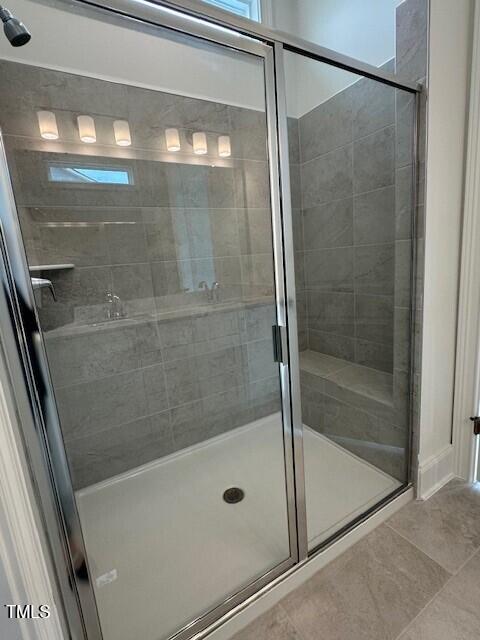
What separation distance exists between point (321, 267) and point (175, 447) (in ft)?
4.76

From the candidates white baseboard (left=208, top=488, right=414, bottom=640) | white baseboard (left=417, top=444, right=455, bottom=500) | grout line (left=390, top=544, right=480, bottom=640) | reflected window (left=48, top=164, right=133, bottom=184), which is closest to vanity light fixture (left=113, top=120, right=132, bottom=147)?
reflected window (left=48, top=164, right=133, bottom=184)

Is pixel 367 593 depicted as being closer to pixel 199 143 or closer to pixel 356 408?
pixel 356 408

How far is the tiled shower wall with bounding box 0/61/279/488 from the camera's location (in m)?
1.45

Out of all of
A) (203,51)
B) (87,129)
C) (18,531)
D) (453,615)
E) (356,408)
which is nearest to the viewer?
(18,531)

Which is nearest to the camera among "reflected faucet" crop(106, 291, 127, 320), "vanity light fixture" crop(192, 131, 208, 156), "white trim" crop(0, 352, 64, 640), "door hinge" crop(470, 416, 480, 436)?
"white trim" crop(0, 352, 64, 640)

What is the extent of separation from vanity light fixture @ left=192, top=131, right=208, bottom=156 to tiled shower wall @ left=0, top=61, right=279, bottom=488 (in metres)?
0.03

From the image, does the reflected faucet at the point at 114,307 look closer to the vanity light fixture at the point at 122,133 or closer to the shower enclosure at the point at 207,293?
the shower enclosure at the point at 207,293

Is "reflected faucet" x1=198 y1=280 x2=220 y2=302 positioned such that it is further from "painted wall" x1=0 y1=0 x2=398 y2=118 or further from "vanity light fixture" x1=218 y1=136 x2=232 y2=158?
"painted wall" x1=0 y1=0 x2=398 y2=118

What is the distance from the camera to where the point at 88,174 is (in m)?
1.58

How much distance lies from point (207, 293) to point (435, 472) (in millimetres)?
1547

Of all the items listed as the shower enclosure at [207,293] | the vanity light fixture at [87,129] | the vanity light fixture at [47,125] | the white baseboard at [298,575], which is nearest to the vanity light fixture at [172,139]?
the shower enclosure at [207,293]

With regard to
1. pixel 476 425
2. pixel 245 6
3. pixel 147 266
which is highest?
pixel 245 6

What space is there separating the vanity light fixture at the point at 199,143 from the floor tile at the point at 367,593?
215 cm

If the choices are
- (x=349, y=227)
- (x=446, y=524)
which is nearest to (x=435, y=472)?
(x=446, y=524)
